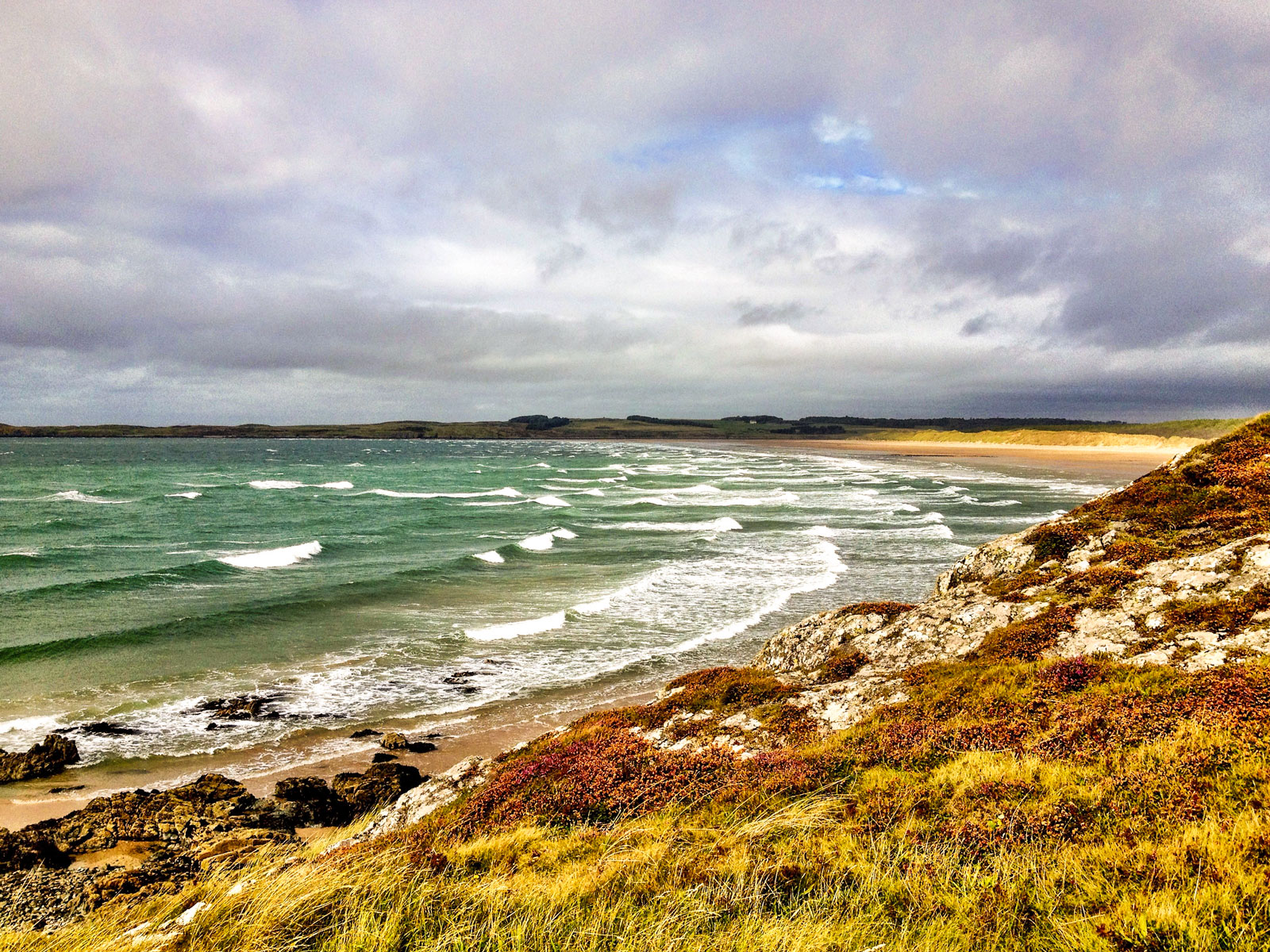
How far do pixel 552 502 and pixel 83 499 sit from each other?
43.3 meters

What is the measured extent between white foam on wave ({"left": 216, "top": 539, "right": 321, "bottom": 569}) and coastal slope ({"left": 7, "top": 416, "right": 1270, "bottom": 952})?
27.3 m

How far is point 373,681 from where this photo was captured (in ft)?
59.2

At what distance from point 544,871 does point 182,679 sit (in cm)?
1775

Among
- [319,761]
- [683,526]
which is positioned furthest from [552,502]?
[319,761]

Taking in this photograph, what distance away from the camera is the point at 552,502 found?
58.2 m

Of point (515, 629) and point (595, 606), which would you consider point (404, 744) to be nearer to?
point (515, 629)

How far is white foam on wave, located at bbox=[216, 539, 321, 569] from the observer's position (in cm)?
3228

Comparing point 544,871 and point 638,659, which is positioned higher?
point 544,871

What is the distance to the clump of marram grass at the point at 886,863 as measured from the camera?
3771mm

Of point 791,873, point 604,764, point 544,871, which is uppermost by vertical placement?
point 791,873

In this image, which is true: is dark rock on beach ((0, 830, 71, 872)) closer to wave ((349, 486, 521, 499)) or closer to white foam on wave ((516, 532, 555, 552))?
white foam on wave ((516, 532, 555, 552))

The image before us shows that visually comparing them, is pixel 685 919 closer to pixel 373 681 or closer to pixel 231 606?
pixel 373 681

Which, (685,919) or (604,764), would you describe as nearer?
(685,919)

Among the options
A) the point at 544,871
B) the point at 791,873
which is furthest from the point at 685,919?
the point at 544,871
